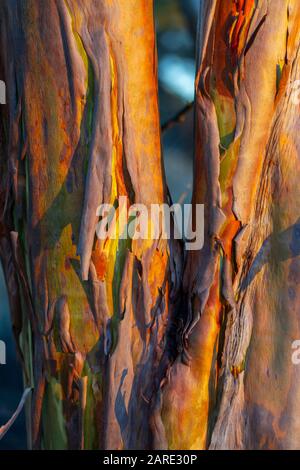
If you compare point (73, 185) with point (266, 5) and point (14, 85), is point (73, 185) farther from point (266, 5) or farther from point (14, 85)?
point (266, 5)

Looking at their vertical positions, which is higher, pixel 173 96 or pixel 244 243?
pixel 173 96

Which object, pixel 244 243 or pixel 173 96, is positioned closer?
pixel 244 243

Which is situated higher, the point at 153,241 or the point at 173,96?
the point at 173,96

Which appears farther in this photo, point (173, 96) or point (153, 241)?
point (173, 96)

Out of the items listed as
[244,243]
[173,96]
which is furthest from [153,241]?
[173,96]

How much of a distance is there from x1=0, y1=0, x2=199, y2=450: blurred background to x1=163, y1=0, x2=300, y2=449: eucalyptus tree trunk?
213 centimetres

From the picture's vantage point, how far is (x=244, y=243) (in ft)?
3.43

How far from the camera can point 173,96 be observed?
3.30 meters

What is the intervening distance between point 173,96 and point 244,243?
7.81 feet

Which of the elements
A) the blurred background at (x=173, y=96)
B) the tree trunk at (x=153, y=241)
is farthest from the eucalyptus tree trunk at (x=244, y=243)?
the blurred background at (x=173, y=96)

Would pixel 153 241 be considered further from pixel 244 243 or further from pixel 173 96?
pixel 173 96

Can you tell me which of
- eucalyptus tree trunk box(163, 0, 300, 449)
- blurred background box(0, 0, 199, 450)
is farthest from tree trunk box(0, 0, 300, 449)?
blurred background box(0, 0, 199, 450)

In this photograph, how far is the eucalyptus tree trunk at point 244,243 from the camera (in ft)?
3.34
